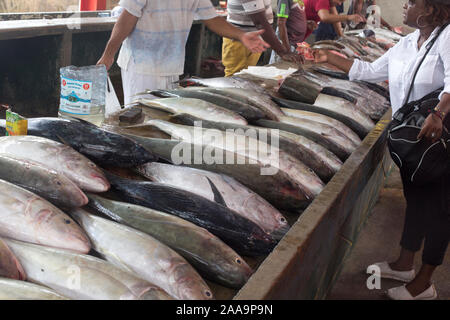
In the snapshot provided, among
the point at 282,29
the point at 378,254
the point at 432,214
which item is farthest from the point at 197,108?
the point at 282,29

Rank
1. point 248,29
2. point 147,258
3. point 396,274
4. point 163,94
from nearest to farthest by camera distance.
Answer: point 147,258 < point 163,94 < point 396,274 < point 248,29

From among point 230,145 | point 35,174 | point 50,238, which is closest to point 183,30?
point 230,145

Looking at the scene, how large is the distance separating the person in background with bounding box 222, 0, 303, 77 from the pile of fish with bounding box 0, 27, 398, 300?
2507 millimetres

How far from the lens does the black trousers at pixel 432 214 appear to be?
2.89 m

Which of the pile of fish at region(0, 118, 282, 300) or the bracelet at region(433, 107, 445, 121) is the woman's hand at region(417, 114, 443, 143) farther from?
the pile of fish at region(0, 118, 282, 300)

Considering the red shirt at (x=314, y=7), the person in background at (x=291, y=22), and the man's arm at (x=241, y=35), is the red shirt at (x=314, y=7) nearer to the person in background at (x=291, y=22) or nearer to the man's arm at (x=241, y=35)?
the person in background at (x=291, y=22)

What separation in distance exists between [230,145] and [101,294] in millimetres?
1140

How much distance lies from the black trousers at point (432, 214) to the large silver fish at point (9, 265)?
8.44ft

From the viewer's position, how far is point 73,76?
238 cm

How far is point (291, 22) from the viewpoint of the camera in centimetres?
713

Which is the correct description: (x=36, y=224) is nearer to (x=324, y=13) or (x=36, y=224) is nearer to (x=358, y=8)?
(x=324, y=13)

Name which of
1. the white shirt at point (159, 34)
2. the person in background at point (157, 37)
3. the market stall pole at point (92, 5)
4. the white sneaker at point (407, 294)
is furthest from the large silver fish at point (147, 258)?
the market stall pole at point (92, 5)

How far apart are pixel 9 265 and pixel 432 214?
2678 mm

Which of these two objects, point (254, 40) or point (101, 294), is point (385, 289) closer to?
point (254, 40)
